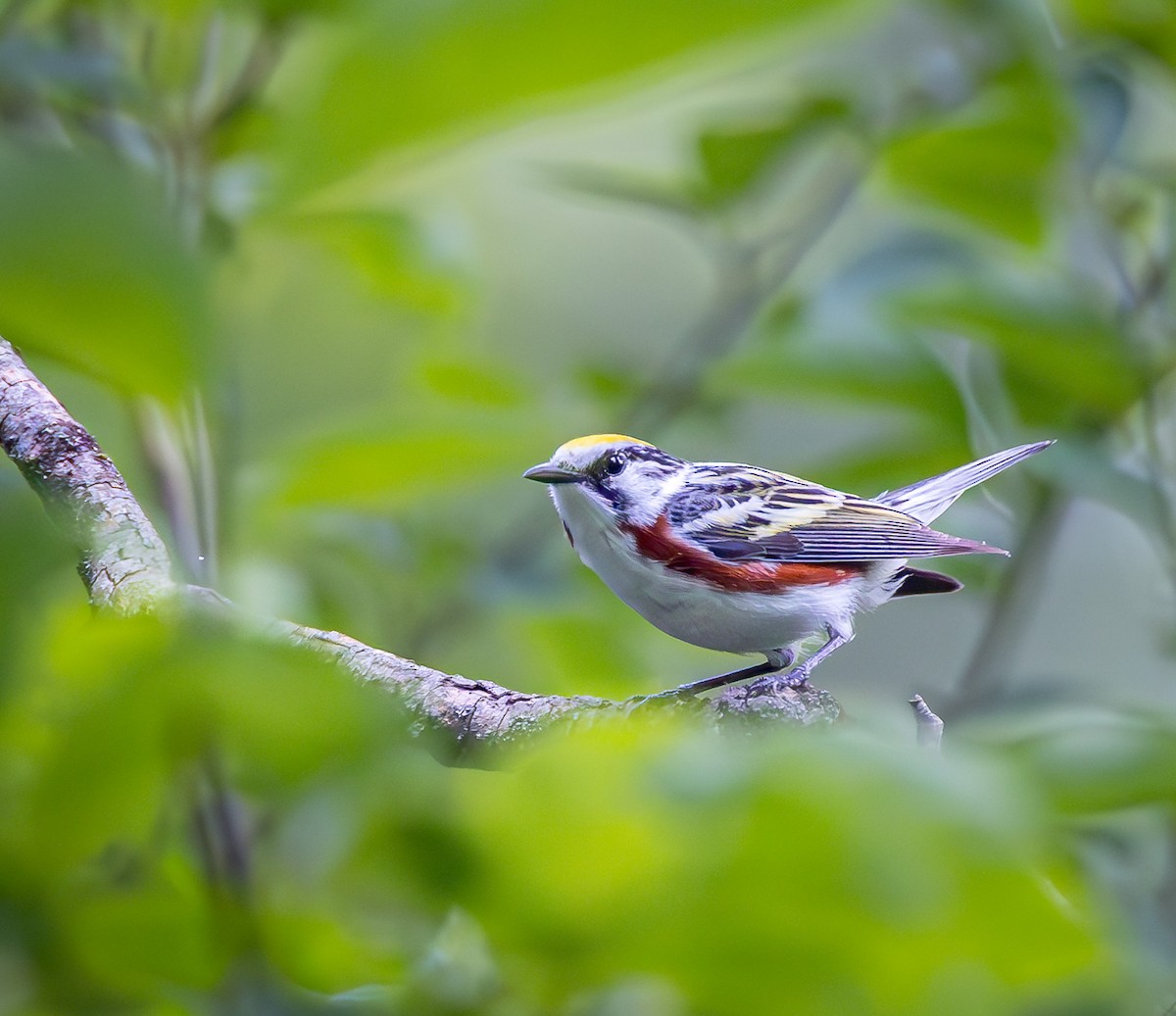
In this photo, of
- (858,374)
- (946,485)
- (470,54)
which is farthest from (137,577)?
(946,485)

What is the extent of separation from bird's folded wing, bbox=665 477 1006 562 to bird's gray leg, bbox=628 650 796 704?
211mm

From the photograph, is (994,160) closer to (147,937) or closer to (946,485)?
(946,485)

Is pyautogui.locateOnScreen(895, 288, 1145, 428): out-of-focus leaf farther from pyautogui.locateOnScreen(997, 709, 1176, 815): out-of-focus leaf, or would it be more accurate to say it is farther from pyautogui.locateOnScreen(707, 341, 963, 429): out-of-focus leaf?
pyautogui.locateOnScreen(997, 709, 1176, 815): out-of-focus leaf

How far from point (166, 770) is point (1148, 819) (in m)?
2.18

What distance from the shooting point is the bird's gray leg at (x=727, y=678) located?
1.88m

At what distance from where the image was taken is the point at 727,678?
2225 mm

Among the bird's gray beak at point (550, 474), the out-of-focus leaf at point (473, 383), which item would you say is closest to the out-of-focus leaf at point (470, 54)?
the bird's gray beak at point (550, 474)

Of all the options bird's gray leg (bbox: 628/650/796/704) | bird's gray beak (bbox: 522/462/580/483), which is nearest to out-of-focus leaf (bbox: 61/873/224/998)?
bird's gray leg (bbox: 628/650/796/704)

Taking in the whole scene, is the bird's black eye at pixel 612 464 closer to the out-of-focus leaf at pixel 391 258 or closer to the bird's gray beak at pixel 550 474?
the bird's gray beak at pixel 550 474

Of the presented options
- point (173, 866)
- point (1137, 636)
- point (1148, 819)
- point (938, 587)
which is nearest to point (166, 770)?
point (173, 866)

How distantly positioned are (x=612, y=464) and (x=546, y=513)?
74cm

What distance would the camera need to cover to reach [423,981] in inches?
47.6

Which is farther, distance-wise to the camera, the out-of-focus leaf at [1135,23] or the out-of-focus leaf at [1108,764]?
the out-of-focus leaf at [1135,23]

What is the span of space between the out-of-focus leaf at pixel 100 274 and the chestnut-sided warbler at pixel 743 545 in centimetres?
108
